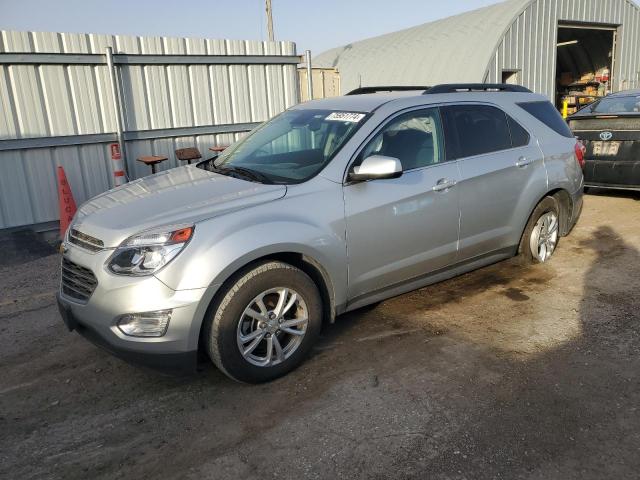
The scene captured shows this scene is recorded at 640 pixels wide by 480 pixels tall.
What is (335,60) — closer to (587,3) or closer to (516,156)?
(587,3)

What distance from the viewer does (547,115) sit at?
5332 mm

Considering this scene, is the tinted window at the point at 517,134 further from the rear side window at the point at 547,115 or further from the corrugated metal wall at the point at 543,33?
the corrugated metal wall at the point at 543,33

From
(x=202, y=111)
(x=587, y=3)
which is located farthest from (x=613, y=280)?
(x=587, y=3)

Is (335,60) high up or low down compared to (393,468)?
up

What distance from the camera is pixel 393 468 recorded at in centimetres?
262

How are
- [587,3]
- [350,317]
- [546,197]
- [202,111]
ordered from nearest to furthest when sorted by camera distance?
[350,317]
[546,197]
[202,111]
[587,3]

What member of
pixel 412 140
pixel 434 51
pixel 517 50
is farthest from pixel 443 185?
pixel 434 51

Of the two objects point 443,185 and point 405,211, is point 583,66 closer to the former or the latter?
point 443,185

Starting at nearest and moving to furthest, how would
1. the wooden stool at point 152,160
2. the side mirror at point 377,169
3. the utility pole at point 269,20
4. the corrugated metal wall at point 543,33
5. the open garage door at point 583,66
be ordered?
the side mirror at point 377,169
the wooden stool at point 152,160
the corrugated metal wall at point 543,33
the open garage door at point 583,66
the utility pole at point 269,20

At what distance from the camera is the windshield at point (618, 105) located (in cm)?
792

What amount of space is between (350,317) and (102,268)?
208 cm

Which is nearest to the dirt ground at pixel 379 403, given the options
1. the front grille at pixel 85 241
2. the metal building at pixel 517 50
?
the front grille at pixel 85 241

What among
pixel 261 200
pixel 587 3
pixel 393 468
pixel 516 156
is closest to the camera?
pixel 393 468

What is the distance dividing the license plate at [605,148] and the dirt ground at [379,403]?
12.1ft
